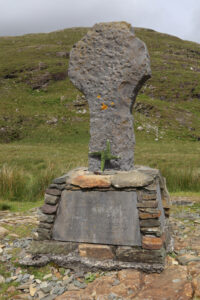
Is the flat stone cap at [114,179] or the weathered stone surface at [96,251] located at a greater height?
the flat stone cap at [114,179]

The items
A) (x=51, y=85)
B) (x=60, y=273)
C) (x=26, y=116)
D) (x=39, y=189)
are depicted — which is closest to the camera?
(x=60, y=273)

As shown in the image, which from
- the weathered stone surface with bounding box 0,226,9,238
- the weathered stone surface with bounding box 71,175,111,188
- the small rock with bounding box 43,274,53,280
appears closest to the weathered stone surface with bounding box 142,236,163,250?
the weathered stone surface with bounding box 71,175,111,188

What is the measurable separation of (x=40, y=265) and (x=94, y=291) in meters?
1.02

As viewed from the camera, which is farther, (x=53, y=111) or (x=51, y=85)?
(x=51, y=85)

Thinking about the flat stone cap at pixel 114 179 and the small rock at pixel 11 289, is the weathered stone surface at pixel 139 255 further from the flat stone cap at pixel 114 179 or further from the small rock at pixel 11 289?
the small rock at pixel 11 289

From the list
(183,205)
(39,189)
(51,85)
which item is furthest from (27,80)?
(183,205)

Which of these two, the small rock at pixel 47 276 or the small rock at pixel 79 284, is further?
the small rock at pixel 47 276

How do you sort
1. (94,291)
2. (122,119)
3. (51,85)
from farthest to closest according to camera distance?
(51,85) → (122,119) → (94,291)

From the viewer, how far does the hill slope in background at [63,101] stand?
910 inches

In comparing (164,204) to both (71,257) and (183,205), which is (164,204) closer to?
(71,257)

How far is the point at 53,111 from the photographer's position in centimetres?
2603

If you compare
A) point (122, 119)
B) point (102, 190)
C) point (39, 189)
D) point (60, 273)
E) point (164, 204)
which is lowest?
point (39, 189)

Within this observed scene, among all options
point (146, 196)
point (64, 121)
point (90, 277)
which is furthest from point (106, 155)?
point (64, 121)

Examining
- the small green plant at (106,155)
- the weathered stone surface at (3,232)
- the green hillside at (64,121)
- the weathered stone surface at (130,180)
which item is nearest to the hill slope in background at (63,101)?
the green hillside at (64,121)
